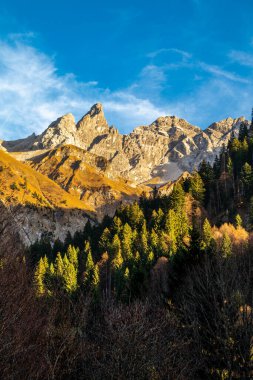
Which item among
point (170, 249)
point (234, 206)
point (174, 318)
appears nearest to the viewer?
point (174, 318)

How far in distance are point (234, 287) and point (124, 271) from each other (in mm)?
65835

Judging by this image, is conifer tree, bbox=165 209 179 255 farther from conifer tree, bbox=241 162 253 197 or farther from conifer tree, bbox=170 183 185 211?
conifer tree, bbox=241 162 253 197

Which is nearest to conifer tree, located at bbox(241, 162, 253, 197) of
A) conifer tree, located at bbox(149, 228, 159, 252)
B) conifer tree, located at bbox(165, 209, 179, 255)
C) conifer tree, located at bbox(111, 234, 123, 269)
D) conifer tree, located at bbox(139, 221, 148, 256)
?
conifer tree, located at bbox(165, 209, 179, 255)

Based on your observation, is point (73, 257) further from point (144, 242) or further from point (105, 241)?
point (144, 242)

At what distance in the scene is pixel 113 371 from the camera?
14930mm

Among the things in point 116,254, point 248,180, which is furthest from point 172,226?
point 248,180

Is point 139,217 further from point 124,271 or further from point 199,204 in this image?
point 124,271

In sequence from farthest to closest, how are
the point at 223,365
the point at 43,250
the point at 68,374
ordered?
the point at 43,250 < the point at 68,374 < the point at 223,365

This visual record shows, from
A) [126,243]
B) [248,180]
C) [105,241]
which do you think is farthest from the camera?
[105,241]

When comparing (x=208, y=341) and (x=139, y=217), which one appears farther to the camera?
(x=139, y=217)

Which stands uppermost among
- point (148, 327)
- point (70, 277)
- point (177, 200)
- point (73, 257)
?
point (177, 200)

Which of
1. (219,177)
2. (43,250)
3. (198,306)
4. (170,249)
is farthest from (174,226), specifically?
(198,306)

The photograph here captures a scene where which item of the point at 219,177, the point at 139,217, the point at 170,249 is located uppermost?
the point at 219,177

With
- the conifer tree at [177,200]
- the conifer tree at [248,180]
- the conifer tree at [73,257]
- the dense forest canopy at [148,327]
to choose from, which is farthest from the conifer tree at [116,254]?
the dense forest canopy at [148,327]
